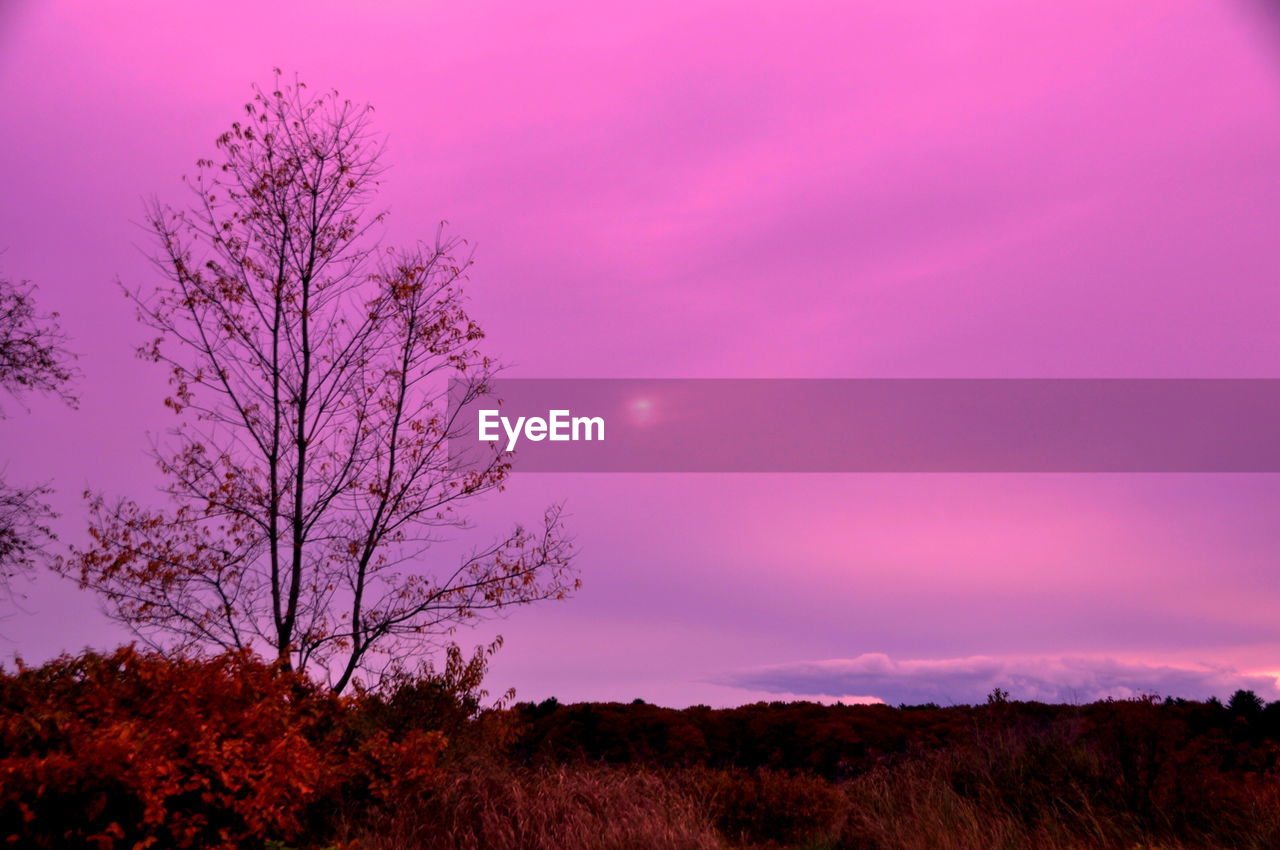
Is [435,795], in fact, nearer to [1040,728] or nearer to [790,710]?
[1040,728]

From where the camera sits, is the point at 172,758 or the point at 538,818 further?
the point at 538,818

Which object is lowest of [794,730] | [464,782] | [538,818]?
[538,818]

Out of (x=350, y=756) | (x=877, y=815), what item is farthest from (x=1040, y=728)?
(x=350, y=756)

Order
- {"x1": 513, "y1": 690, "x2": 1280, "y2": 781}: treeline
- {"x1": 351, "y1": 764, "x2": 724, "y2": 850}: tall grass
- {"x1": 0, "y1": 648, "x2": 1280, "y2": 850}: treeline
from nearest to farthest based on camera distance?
{"x1": 0, "y1": 648, "x2": 1280, "y2": 850}: treeline < {"x1": 351, "y1": 764, "x2": 724, "y2": 850}: tall grass < {"x1": 513, "y1": 690, "x2": 1280, "y2": 781}: treeline

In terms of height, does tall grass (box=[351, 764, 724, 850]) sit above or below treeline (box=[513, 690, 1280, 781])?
below

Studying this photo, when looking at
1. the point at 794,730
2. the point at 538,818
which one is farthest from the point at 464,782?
the point at 794,730

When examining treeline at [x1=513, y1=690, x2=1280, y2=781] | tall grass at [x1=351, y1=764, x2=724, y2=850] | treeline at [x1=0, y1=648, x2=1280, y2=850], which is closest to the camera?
treeline at [x1=0, y1=648, x2=1280, y2=850]

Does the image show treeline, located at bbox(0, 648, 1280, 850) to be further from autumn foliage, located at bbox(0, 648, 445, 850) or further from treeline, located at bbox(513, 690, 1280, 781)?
treeline, located at bbox(513, 690, 1280, 781)

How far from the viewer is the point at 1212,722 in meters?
18.4

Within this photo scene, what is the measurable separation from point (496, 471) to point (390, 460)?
1.39 m

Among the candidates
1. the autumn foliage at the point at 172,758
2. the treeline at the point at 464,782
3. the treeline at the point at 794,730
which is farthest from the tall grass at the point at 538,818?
the treeline at the point at 794,730

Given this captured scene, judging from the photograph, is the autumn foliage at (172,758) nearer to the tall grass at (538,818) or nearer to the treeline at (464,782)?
the treeline at (464,782)

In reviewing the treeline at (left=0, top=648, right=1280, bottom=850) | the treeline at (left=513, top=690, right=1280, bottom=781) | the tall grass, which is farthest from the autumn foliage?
the treeline at (left=513, top=690, right=1280, bottom=781)

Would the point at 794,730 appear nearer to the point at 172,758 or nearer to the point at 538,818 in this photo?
the point at 538,818
